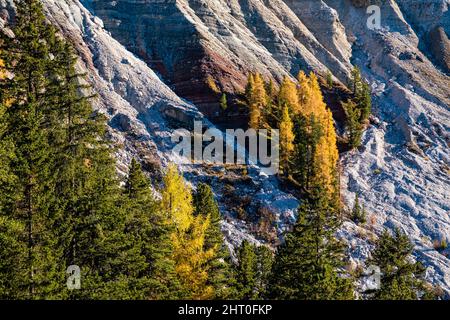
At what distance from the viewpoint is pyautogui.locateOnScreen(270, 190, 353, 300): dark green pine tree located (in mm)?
26375

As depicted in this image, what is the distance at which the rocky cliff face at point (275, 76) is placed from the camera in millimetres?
59125

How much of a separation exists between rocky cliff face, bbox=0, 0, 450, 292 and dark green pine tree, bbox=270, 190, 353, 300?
793 inches

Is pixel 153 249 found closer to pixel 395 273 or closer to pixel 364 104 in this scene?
pixel 395 273

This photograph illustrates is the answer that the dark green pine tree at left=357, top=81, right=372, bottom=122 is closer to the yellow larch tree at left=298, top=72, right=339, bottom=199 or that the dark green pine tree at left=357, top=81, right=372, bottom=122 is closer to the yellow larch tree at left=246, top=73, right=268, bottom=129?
the yellow larch tree at left=298, top=72, right=339, bottom=199

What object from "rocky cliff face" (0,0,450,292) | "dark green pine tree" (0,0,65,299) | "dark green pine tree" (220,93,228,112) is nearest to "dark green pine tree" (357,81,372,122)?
"rocky cliff face" (0,0,450,292)

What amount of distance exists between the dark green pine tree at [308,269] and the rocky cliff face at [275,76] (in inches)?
793

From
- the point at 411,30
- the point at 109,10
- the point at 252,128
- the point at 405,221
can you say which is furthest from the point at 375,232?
A: the point at 411,30

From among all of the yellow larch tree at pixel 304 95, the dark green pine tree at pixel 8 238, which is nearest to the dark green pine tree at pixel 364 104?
the yellow larch tree at pixel 304 95

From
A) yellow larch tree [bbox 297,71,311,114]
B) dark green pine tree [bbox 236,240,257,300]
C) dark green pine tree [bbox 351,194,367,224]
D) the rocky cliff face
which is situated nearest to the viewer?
dark green pine tree [bbox 236,240,257,300]

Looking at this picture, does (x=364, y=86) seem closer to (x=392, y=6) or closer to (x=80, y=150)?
(x=392, y=6)

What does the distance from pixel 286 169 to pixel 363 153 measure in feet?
50.0

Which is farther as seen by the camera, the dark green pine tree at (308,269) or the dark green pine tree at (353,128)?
the dark green pine tree at (353,128)

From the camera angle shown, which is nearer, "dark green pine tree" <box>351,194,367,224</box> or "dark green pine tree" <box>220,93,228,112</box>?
"dark green pine tree" <box>351,194,367,224</box>

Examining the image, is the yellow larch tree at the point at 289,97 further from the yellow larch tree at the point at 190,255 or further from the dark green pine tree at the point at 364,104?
the yellow larch tree at the point at 190,255
